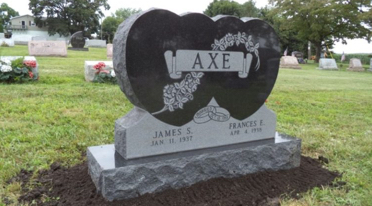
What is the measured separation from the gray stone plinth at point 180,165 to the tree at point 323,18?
28891 millimetres

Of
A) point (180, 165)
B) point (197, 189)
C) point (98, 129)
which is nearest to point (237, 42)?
point (180, 165)

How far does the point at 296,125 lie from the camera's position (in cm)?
516

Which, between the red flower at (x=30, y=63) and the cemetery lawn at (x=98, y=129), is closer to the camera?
the cemetery lawn at (x=98, y=129)

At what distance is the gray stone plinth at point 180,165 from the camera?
2.53 meters

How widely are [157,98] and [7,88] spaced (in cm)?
548

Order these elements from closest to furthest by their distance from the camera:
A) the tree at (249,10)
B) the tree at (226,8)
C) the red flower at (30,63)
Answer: the red flower at (30,63)
the tree at (249,10)
the tree at (226,8)

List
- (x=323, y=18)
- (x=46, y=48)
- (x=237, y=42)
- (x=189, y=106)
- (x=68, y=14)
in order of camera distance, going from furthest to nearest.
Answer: (x=68, y=14) < (x=323, y=18) < (x=46, y=48) < (x=237, y=42) < (x=189, y=106)

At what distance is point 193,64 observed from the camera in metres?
2.87

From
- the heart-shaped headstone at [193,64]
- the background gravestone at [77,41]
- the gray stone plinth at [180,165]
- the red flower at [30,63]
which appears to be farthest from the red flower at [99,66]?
the background gravestone at [77,41]

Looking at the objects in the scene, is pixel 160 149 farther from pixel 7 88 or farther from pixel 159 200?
pixel 7 88

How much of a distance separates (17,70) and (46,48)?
934cm

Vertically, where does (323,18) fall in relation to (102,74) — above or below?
above

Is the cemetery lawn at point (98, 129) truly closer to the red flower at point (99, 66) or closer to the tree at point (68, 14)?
the red flower at point (99, 66)

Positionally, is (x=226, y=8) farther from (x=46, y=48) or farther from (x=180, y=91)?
(x=180, y=91)
